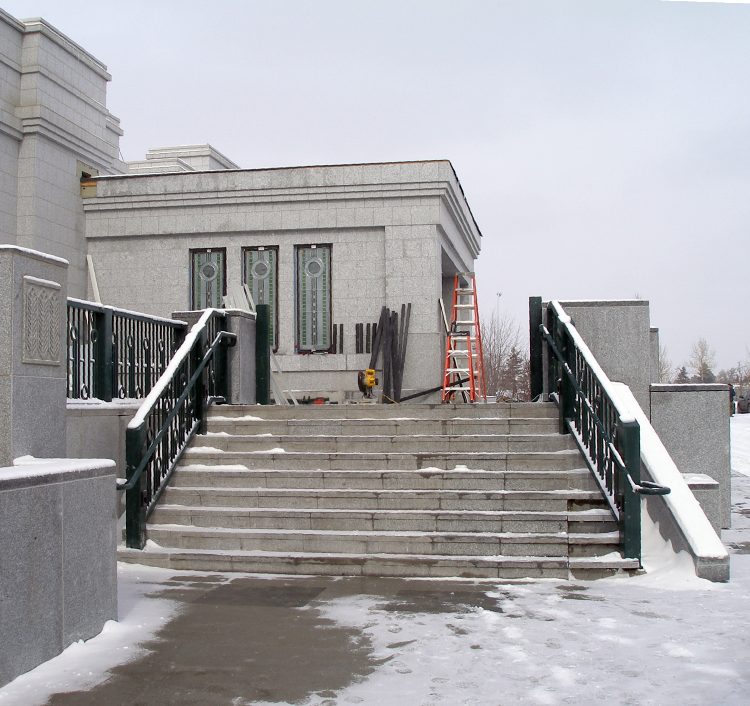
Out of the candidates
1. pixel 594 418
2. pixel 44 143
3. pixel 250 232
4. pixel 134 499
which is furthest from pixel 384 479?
pixel 44 143

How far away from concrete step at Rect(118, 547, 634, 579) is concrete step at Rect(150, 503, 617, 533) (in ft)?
1.33

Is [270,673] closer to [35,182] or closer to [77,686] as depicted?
[77,686]

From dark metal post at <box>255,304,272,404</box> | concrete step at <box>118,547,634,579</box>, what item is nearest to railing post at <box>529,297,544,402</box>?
dark metal post at <box>255,304,272,404</box>

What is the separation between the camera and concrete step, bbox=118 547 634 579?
7.39m

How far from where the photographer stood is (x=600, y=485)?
832 cm

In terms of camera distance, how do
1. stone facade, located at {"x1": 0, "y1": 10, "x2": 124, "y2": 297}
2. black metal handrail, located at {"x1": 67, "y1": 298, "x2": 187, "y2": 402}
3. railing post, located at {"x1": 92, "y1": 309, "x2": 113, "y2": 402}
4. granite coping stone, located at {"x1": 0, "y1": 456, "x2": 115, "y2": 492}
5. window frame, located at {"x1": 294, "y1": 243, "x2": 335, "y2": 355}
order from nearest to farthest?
granite coping stone, located at {"x1": 0, "y1": 456, "x2": 115, "y2": 492} → black metal handrail, located at {"x1": 67, "y1": 298, "x2": 187, "y2": 402} → railing post, located at {"x1": 92, "y1": 309, "x2": 113, "y2": 402} → window frame, located at {"x1": 294, "y1": 243, "x2": 335, "y2": 355} → stone facade, located at {"x1": 0, "y1": 10, "x2": 124, "y2": 297}

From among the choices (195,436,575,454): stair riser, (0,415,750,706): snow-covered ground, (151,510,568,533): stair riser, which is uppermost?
(195,436,575,454): stair riser

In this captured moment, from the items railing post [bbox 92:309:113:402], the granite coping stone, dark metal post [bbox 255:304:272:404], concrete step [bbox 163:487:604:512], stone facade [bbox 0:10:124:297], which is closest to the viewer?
the granite coping stone

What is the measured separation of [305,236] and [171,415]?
8.87m

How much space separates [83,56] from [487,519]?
54.5 feet

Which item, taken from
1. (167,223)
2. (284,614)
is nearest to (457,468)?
(284,614)

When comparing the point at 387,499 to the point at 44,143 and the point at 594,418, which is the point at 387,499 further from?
the point at 44,143

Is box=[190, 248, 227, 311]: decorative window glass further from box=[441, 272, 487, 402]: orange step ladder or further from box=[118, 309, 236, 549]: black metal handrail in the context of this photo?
box=[118, 309, 236, 549]: black metal handrail

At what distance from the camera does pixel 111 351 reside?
9.50 metres
